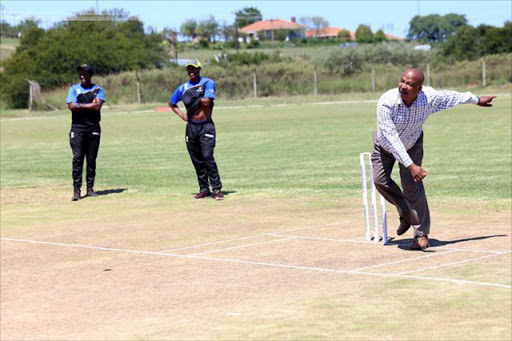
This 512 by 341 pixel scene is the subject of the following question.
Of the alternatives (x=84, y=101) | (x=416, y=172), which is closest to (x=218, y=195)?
(x=84, y=101)

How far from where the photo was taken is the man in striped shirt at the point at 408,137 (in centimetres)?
1032

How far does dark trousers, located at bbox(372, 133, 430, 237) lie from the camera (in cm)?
1091

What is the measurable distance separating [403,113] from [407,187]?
910 millimetres

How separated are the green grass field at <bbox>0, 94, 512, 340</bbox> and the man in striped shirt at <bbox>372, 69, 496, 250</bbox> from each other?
1.63ft

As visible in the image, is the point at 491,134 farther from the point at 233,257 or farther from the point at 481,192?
the point at 233,257

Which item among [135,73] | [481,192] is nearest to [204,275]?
[481,192]

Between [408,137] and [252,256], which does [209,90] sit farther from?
[408,137]

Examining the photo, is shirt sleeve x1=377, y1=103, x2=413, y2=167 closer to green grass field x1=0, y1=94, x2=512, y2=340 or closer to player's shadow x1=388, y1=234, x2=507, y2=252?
green grass field x1=0, y1=94, x2=512, y2=340

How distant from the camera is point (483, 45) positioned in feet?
253

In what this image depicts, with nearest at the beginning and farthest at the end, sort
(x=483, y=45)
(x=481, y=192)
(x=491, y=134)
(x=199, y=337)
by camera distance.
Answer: (x=199, y=337) < (x=481, y=192) < (x=491, y=134) < (x=483, y=45)

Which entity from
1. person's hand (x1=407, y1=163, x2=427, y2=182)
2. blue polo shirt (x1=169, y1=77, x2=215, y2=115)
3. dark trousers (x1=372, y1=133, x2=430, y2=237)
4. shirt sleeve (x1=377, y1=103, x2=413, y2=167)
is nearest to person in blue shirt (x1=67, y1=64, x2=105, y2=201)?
blue polo shirt (x1=169, y1=77, x2=215, y2=115)

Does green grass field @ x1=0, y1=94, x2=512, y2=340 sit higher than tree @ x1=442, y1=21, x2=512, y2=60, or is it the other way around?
tree @ x1=442, y1=21, x2=512, y2=60

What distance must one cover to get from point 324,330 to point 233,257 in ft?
11.1

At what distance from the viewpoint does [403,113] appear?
10445 millimetres
